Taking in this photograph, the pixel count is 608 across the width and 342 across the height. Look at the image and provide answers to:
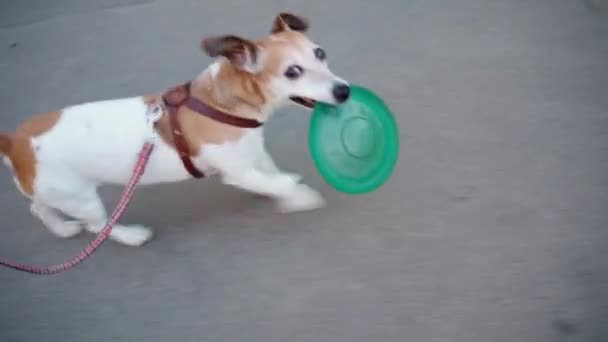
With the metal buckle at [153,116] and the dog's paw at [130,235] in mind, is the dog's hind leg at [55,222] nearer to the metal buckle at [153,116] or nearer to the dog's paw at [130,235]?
the dog's paw at [130,235]

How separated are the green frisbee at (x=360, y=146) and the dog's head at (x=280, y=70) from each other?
252 mm

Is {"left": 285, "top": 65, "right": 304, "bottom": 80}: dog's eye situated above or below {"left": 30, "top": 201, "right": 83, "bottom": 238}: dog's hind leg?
above

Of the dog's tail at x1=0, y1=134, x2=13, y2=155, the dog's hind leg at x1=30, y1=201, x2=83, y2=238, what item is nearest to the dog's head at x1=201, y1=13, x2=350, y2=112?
the dog's tail at x1=0, y1=134, x2=13, y2=155

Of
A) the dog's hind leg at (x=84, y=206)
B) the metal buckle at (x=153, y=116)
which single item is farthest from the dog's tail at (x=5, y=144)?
the metal buckle at (x=153, y=116)

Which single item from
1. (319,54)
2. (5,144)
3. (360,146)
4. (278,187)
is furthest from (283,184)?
(5,144)

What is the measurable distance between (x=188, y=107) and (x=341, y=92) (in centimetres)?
75

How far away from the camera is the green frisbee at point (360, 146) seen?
2.76 m

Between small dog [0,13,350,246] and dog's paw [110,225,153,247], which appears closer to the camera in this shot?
small dog [0,13,350,246]

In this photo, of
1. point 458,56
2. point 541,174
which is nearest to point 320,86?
point 541,174

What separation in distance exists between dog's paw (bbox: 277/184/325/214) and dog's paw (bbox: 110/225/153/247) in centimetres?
82

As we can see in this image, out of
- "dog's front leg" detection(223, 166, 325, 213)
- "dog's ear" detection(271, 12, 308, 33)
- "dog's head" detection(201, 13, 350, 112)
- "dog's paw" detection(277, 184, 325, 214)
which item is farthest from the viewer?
"dog's paw" detection(277, 184, 325, 214)

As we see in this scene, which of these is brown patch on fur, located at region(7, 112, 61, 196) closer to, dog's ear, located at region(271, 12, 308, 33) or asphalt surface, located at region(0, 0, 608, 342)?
asphalt surface, located at region(0, 0, 608, 342)

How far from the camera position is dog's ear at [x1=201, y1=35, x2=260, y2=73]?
7.70ft

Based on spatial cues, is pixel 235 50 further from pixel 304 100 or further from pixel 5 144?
pixel 5 144
